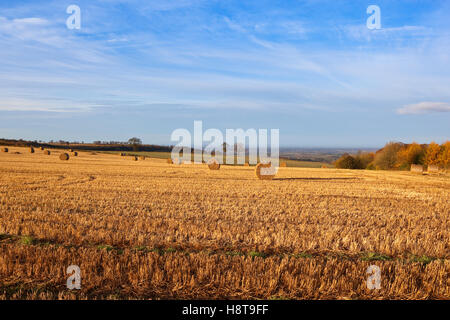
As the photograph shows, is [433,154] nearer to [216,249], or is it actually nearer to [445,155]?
[445,155]

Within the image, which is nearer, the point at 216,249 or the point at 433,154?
the point at 216,249

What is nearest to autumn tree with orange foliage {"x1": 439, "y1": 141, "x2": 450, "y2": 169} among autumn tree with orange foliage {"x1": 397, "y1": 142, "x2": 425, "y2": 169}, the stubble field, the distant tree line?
the distant tree line

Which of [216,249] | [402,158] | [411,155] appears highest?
[411,155]

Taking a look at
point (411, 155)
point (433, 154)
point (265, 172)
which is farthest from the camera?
point (433, 154)

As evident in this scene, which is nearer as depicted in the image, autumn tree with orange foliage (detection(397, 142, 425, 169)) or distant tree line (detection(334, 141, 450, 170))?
distant tree line (detection(334, 141, 450, 170))

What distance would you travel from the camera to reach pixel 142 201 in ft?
43.3

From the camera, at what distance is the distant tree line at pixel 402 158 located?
63.4 meters

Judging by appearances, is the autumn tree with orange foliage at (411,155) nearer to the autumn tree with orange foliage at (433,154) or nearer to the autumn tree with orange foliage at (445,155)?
the autumn tree with orange foliage at (433,154)

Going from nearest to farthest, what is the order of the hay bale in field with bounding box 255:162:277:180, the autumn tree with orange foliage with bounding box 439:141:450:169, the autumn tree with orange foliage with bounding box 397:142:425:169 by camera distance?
the hay bale in field with bounding box 255:162:277:180
the autumn tree with orange foliage with bounding box 439:141:450:169
the autumn tree with orange foliage with bounding box 397:142:425:169

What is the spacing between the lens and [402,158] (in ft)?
214

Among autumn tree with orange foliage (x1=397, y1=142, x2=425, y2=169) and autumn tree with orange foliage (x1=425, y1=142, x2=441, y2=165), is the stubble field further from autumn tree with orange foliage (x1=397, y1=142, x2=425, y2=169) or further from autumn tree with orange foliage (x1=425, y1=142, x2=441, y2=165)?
autumn tree with orange foliage (x1=425, y1=142, x2=441, y2=165)

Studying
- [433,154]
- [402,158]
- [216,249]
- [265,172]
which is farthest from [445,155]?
[216,249]

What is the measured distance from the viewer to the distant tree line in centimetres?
6341

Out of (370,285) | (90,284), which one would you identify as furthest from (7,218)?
(370,285)
